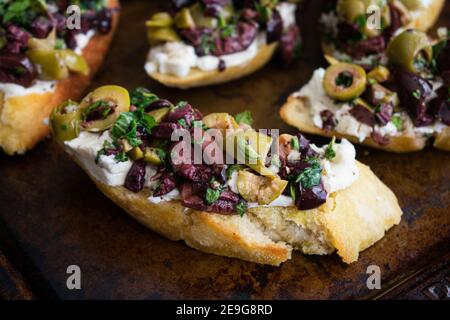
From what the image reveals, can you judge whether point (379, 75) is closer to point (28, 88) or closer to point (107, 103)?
point (107, 103)

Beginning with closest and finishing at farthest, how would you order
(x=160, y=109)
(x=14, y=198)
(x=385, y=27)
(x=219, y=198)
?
(x=219, y=198) < (x=160, y=109) < (x=14, y=198) < (x=385, y=27)

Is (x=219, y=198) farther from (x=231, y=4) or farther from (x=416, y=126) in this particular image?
(x=231, y=4)

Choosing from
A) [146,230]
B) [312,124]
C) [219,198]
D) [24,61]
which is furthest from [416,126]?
[24,61]

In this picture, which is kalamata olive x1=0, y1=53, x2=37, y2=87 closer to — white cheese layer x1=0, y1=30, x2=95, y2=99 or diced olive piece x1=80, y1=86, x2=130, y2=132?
white cheese layer x1=0, y1=30, x2=95, y2=99

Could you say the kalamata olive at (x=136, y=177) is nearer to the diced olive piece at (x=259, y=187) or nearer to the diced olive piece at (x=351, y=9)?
the diced olive piece at (x=259, y=187)

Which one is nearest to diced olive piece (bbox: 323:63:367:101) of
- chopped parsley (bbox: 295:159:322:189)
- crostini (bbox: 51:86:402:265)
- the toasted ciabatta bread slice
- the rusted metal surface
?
the rusted metal surface

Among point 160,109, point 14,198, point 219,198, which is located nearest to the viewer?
point 219,198

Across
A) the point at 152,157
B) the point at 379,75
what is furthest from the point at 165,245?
the point at 379,75

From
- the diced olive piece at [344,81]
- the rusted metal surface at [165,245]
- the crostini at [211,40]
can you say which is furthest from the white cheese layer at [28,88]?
the diced olive piece at [344,81]
